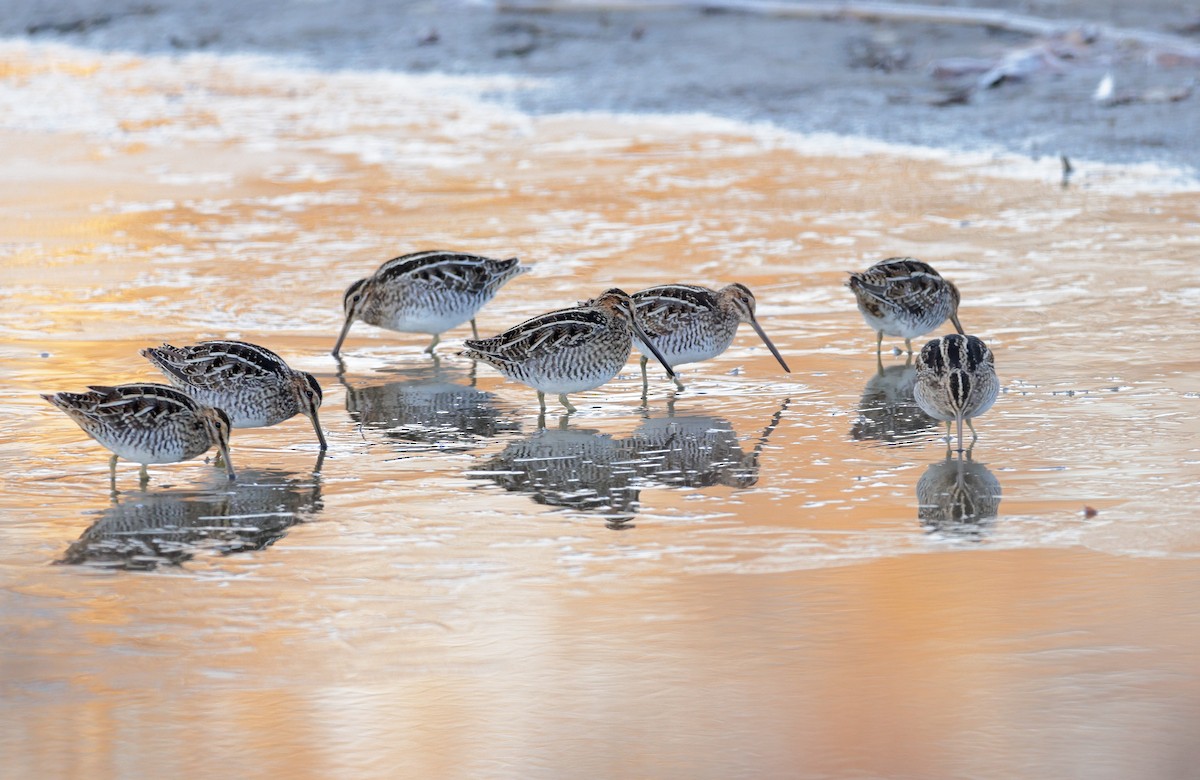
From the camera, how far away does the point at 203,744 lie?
4473mm

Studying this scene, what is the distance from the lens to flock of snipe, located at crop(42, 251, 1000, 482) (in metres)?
6.71

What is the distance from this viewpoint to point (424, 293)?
8.94 m

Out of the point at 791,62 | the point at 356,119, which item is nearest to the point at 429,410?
the point at 356,119

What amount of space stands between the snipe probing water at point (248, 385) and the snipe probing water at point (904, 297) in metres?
2.89

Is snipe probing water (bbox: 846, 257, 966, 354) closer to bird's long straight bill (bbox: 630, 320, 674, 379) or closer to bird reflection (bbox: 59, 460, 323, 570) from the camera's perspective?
bird's long straight bill (bbox: 630, 320, 674, 379)

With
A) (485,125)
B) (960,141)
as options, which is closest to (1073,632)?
(960,141)

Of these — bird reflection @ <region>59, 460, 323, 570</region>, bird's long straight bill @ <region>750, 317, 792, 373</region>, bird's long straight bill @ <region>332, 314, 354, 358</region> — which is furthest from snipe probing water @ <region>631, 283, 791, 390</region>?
bird reflection @ <region>59, 460, 323, 570</region>

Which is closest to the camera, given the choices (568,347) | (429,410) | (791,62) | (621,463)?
(621,463)

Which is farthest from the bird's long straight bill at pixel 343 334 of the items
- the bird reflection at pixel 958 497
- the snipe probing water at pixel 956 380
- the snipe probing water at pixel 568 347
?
the bird reflection at pixel 958 497

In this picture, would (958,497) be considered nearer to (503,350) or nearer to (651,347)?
(651,347)

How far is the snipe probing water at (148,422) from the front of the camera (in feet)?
21.7

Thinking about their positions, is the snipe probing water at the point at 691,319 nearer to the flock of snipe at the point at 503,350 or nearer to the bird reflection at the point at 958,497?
the flock of snipe at the point at 503,350

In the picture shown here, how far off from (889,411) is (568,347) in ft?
4.84

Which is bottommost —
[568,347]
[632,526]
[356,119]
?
[632,526]
